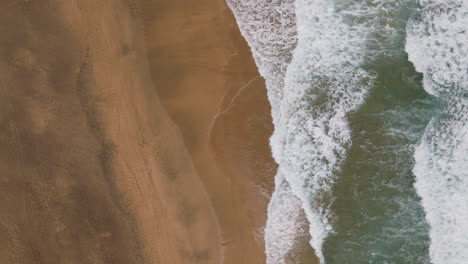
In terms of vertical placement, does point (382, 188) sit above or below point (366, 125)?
below

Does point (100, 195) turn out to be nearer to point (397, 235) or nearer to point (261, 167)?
point (261, 167)

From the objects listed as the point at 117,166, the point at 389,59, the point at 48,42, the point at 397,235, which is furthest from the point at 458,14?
the point at 48,42

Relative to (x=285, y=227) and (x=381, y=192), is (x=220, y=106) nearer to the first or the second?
(x=285, y=227)

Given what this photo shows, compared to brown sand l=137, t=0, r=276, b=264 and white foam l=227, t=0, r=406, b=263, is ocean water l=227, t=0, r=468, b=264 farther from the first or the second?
brown sand l=137, t=0, r=276, b=264

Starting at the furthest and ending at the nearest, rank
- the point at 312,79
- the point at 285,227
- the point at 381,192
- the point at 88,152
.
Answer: the point at 312,79 → the point at 381,192 → the point at 285,227 → the point at 88,152

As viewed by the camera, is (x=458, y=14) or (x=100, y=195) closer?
(x=100, y=195)

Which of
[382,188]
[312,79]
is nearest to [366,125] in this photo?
[382,188]

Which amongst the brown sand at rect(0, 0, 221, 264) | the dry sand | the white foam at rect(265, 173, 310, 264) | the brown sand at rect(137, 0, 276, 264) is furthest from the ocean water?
the brown sand at rect(0, 0, 221, 264)
